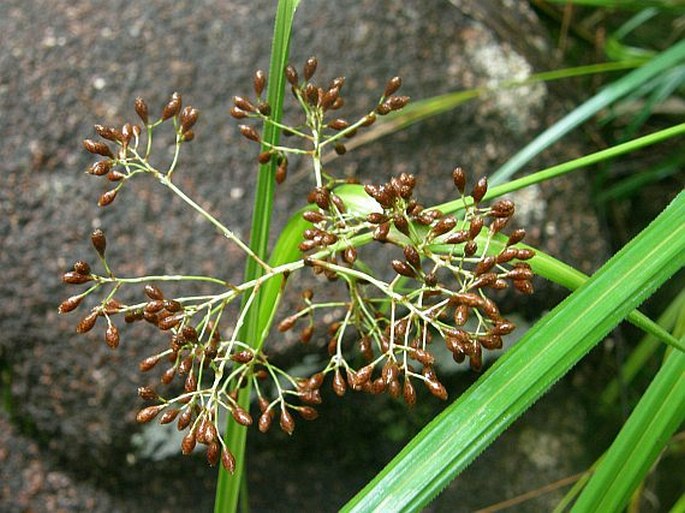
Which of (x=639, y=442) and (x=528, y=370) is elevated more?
(x=528, y=370)

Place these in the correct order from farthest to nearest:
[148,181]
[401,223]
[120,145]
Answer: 1. [148,181]
2. [120,145]
3. [401,223]

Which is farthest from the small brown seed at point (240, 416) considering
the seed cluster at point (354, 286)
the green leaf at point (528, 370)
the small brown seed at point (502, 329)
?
the small brown seed at point (502, 329)

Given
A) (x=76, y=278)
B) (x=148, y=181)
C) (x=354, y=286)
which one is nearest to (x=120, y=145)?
(x=76, y=278)

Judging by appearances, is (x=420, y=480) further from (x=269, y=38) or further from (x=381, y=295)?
(x=269, y=38)

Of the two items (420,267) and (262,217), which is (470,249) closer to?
(420,267)

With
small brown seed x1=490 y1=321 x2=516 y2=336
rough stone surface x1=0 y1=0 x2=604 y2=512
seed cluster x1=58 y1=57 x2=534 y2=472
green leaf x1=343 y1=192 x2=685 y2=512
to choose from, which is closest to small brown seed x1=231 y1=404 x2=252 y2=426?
seed cluster x1=58 y1=57 x2=534 y2=472

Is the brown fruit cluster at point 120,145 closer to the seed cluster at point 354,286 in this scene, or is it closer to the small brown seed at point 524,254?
the seed cluster at point 354,286

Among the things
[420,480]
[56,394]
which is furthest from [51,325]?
[420,480]

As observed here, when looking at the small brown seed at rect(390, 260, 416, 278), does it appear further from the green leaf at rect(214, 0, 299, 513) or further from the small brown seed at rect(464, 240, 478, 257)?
the green leaf at rect(214, 0, 299, 513)
